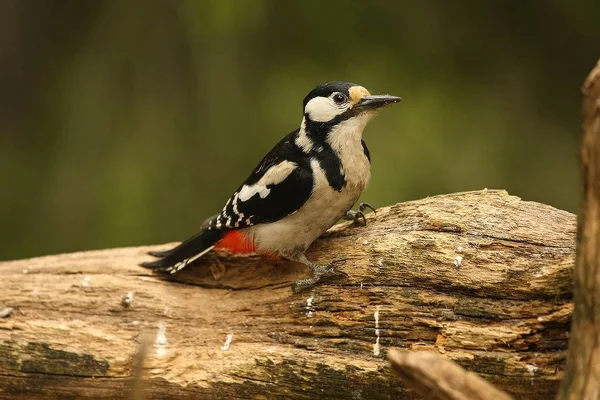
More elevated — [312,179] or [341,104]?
[341,104]

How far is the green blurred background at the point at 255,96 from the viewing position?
470 cm

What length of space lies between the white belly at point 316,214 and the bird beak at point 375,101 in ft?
0.68

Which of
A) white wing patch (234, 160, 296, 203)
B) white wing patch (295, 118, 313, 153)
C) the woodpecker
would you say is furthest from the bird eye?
white wing patch (234, 160, 296, 203)

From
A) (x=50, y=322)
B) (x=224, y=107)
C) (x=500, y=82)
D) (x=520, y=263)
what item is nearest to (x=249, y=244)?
(x=50, y=322)

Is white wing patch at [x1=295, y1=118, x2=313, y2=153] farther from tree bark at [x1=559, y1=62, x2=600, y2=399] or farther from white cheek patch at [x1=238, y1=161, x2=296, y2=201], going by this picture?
tree bark at [x1=559, y1=62, x2=600, y2=399]

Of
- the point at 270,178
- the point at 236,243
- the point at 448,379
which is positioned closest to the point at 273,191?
the point at 270,178

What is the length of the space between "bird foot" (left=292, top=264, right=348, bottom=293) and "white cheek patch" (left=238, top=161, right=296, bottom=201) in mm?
349

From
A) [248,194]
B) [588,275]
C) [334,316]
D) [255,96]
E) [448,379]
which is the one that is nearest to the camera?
[448,379]

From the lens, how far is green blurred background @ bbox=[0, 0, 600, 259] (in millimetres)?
4703

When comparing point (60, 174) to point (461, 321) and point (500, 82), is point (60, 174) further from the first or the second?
point (461, 321)

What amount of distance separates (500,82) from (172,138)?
7.08ft

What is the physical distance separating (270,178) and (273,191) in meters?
0.06

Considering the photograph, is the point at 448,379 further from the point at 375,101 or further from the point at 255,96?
the point at 255,96

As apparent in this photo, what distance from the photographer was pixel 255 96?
5066 millimetres
